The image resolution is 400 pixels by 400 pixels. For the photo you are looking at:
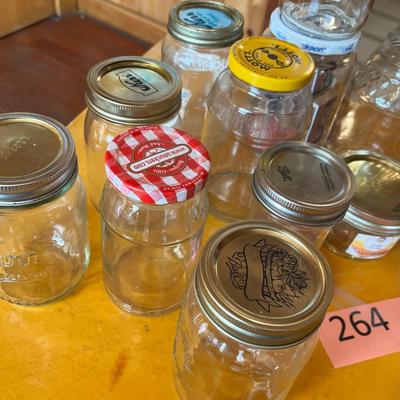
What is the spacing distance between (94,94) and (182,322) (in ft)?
0.90

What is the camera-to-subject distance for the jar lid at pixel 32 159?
17.1 inches

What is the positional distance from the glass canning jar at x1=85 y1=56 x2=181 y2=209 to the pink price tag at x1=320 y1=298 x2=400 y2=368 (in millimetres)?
320

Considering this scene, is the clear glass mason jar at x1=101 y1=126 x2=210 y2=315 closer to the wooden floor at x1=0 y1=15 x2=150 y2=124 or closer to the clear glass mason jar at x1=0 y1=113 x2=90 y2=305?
the clear glass mason jar at x1=0 y1=113 x2=90 y2=305

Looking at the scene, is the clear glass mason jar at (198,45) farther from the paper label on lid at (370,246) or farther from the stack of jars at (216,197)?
the paper label on lid at (370,246)

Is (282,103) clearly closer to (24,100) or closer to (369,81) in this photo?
(369,81)

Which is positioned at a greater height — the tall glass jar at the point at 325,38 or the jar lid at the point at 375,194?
the tall glass jar at the point at 325,38

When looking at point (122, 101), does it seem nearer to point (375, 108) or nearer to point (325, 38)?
point (325, 38)

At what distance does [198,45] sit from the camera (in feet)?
2.16

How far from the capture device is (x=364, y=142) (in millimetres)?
815

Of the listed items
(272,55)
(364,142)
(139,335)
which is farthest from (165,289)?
(364,142)

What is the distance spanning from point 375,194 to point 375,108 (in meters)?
0.19

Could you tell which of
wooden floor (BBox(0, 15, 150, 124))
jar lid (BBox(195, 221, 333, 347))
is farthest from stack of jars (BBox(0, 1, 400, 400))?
wooden floor (BBox(0, 15, 150, 124))

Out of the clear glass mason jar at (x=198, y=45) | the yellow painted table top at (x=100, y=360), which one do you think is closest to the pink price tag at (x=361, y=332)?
the yellow painted table top at (x=100, y=360)

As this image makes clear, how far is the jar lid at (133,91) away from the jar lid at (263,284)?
0.18 m
